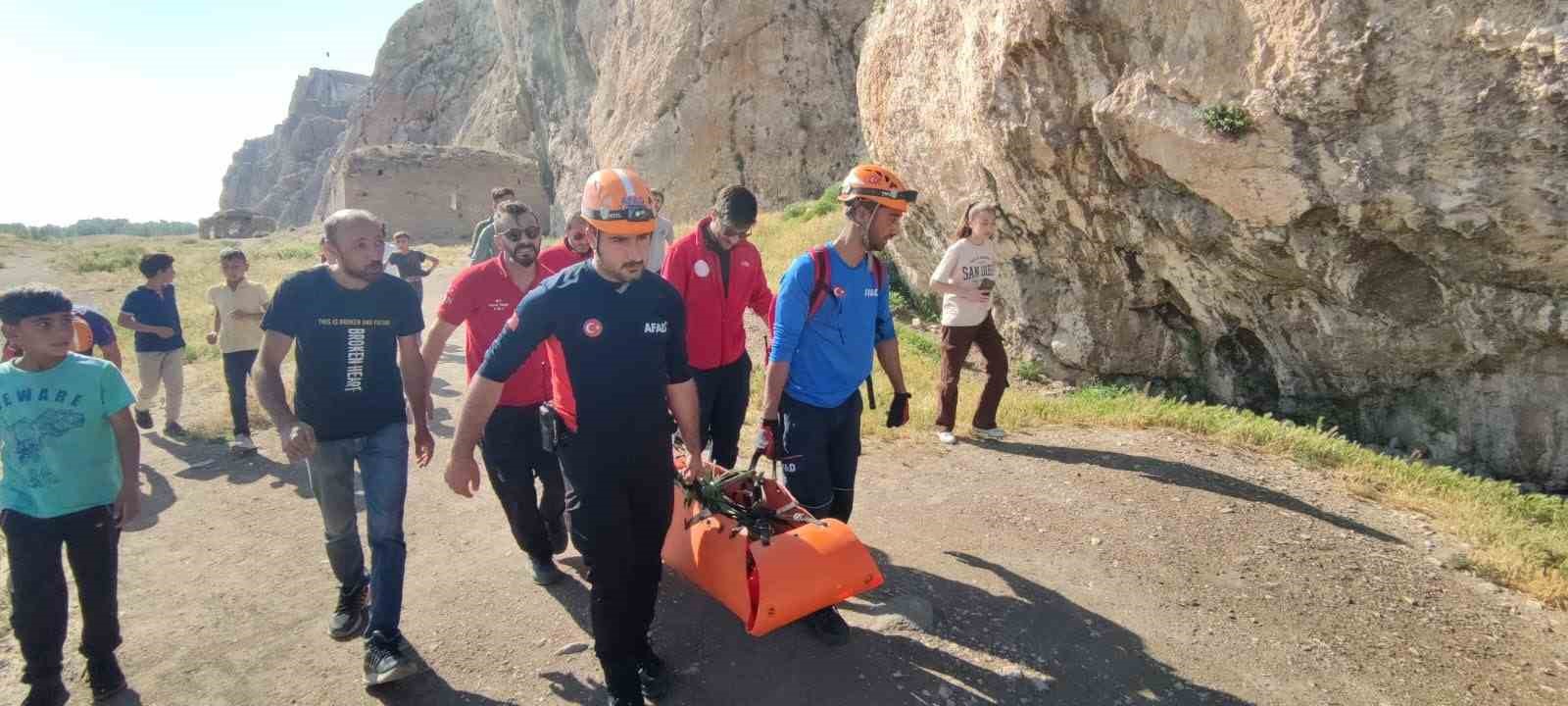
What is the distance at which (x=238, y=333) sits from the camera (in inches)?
277

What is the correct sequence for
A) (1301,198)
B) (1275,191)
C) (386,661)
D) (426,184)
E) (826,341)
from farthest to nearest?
(426,184)
(1275,191)
(1301,198)
(826,341)
(386,661)

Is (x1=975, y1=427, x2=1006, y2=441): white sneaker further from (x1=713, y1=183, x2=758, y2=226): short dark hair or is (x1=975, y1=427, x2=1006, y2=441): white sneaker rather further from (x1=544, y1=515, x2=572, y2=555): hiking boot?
(x1=544, y1=515, x2=572, y2=555): hiking boot

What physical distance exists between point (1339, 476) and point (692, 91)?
69.1ft

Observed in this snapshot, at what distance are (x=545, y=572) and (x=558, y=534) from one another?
0.25 m

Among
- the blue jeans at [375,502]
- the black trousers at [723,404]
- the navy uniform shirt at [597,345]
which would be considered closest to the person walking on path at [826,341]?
the black trousers at [723,404]

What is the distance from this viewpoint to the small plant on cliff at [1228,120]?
6051mm

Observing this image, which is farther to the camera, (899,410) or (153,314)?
(153,314)

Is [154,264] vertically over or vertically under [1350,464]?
over

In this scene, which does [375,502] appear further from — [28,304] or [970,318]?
[970,318]

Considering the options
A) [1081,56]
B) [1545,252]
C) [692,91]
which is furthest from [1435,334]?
[692,91]

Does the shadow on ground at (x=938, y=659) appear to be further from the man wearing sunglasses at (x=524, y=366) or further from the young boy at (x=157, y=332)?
the young boy at (x=157, y=332)

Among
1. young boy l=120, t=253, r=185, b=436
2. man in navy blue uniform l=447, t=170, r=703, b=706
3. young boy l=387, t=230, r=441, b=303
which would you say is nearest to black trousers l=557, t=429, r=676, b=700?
man in navy blue uniform l=447, t=170, r=703, b=706

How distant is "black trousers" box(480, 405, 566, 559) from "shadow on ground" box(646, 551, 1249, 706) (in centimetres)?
83

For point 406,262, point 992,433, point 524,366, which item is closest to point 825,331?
point 524,366
